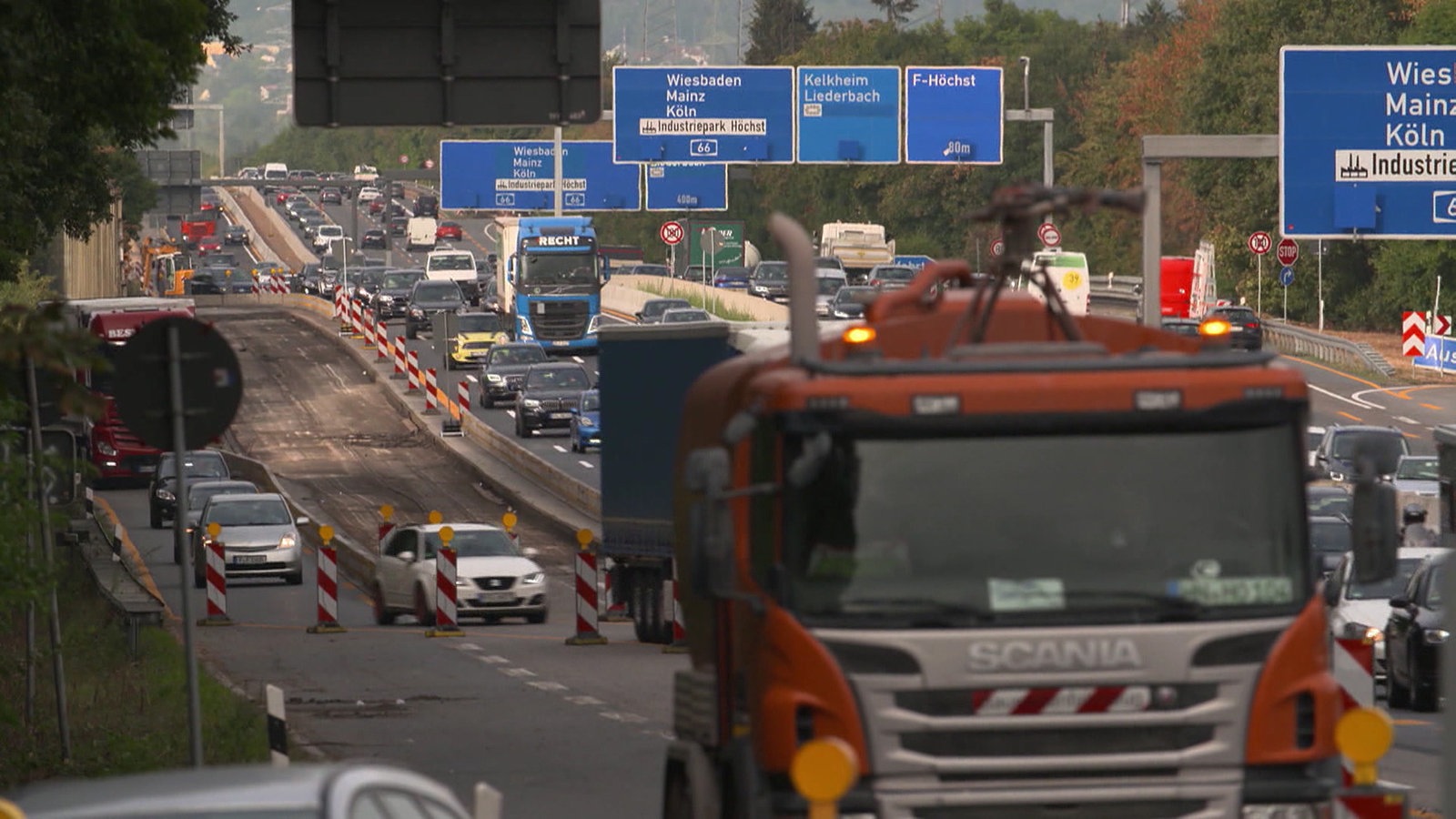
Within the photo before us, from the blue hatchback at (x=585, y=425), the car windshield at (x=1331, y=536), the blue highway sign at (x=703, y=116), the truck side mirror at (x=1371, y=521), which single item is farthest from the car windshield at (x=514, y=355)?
the truck side mirror at (x=1371, y=521)

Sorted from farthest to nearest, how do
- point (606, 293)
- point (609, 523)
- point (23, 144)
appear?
1. point (606, 293)
2. point (609, 523)
3. point (23, 144)

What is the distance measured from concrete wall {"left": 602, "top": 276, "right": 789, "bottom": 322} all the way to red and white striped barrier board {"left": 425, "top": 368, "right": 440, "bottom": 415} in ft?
58.9

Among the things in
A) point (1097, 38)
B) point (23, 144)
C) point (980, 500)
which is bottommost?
point (980, 500)

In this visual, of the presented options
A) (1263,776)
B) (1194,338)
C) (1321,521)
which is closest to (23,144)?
(1194,338)

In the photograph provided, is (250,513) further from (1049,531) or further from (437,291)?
(437,291)

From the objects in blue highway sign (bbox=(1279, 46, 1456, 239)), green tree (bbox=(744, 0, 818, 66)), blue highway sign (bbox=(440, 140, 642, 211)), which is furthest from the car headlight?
green tree (bbox=(744, 0, 818, 66))

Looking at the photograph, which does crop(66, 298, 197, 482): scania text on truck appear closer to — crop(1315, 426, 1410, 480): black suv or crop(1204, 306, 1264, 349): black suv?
crop(1315, 426, 1410, 480): black suv

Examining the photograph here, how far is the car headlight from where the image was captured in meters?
8.88

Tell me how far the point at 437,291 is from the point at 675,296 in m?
11.8

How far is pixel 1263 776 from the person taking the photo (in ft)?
29.3

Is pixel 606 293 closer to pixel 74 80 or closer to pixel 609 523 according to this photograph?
pixel 609 523

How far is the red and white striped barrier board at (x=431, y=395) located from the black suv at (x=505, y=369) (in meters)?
1.48

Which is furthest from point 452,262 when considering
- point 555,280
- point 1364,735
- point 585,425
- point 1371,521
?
point 1364,735

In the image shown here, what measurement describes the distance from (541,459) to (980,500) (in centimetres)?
4190
